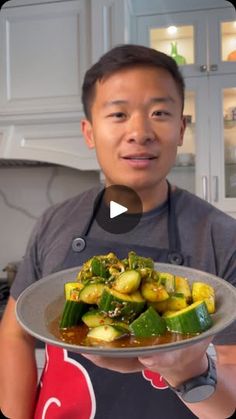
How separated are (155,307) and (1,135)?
2.76 ft

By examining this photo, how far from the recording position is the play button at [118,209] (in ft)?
1.55

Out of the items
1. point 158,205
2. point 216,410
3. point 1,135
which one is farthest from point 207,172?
point 216,410

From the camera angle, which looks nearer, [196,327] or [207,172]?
[196,327]

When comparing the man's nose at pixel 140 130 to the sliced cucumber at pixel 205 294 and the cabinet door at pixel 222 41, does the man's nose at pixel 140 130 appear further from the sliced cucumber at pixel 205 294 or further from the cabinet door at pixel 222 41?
the cabinet door at pixel 222 41

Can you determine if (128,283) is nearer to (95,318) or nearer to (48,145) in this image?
(95,318)

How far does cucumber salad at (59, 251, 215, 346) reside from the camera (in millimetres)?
311

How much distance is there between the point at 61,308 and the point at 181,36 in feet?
2.95

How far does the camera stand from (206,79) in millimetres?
1089

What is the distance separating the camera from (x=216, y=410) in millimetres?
403

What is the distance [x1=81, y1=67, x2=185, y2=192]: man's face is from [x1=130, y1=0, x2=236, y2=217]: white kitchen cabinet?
638 millimetres

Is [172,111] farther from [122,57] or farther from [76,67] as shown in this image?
[76,67]

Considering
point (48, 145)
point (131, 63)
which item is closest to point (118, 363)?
point (131, 63)

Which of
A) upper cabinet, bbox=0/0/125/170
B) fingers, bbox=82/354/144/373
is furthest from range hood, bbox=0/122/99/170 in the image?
fingers, bbox=82/354/144/373

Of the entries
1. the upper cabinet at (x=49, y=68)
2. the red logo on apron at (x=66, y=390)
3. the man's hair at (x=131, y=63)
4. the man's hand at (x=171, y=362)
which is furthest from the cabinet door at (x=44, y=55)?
the man's hand at (x=171, y=362)
